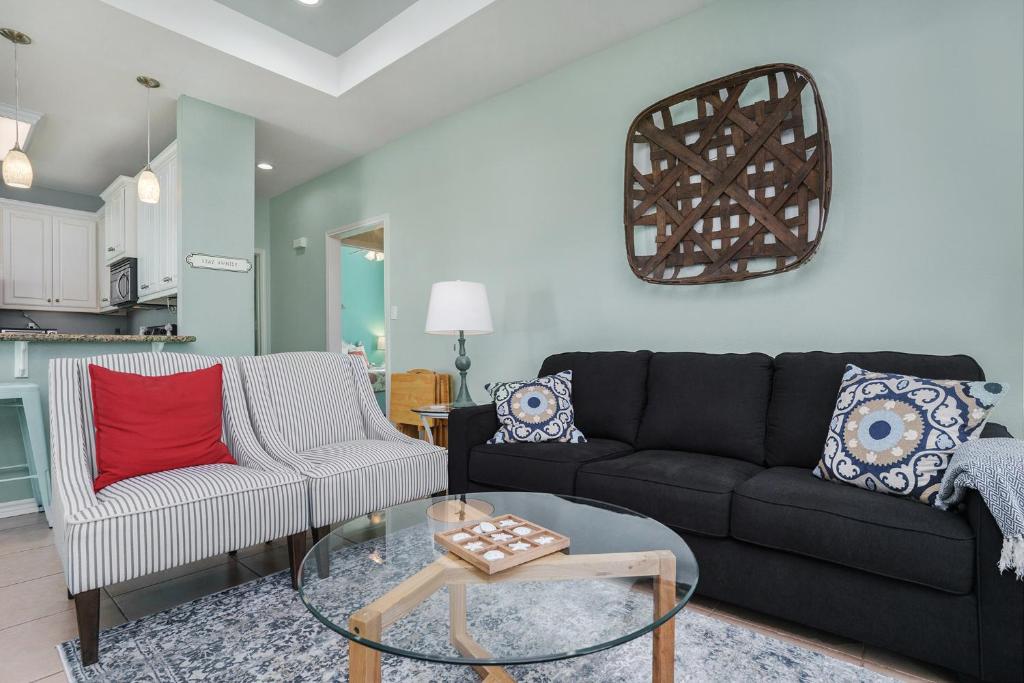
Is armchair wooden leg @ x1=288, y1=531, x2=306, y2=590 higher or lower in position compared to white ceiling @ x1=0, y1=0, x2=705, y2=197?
lower

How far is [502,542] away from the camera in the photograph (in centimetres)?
132

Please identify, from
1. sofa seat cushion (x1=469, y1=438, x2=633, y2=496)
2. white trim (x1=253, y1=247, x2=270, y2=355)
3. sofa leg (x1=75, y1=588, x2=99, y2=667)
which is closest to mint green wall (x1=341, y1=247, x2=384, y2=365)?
white trim (x1=253, y1=247, x2=270, y2=355)

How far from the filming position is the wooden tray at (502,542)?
1.23 m

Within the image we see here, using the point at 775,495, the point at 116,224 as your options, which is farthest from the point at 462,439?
the point at 116,224

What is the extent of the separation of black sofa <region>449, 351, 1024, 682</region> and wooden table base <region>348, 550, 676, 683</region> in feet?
2.01

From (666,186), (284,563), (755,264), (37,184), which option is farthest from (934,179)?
(37,184)

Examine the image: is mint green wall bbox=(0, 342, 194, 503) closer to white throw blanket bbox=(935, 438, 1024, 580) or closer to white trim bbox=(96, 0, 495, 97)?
white trim bbox=(96, 0, 495, 97)

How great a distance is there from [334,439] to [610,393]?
138cm

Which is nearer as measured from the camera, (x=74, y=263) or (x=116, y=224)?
(x=116, y=224)

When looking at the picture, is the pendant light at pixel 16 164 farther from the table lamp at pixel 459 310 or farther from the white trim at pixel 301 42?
the table lamp at pixel 459 310

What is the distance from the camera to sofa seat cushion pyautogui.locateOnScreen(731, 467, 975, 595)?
4.61 feet

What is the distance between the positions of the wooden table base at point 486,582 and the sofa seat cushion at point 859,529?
0.57 m

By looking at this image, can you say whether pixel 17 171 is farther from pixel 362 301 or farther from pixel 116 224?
pixel 362 301

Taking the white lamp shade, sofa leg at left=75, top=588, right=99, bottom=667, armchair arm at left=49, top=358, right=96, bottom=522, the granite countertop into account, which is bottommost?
sofa leg at left=75, top=588, right=99, bottom=667
